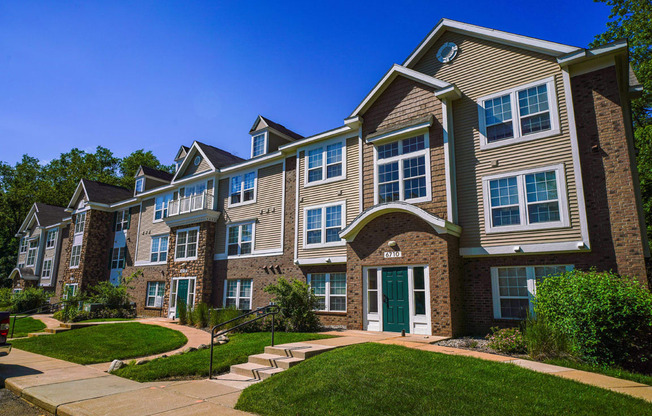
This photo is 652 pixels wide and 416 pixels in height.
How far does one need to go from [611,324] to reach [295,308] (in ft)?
31.2

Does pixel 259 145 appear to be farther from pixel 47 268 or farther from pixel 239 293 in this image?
pixel 47 268

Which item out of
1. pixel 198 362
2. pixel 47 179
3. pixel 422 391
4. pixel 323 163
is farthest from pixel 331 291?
pixel 47 179

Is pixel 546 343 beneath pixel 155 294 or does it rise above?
beneath

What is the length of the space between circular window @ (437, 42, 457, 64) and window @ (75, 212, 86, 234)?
3041cm

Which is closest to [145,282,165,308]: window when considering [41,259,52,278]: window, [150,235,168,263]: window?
[150,235,168,263]: window

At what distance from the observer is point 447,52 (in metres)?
15.5

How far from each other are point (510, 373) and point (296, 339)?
245 inches

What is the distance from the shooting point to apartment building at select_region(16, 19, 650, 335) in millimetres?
11750

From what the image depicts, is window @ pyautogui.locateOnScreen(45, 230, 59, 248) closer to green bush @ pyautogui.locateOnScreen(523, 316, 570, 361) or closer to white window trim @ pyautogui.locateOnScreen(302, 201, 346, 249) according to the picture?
white window trim @ pyautogui.locateOnScreen(302, 201, 346, 249)

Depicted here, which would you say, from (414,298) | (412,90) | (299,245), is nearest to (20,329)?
(299,245)

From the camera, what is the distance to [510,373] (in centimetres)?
730

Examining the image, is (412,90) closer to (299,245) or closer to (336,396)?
(299,245)

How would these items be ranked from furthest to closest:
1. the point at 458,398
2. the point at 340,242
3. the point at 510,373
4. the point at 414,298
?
the point at 340,242, the point at 414,298, the point at 510,373, the point at 458,398

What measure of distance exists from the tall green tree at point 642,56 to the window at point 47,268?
156 ft
